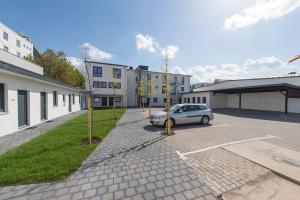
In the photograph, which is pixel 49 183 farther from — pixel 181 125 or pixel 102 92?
pixel 102 92

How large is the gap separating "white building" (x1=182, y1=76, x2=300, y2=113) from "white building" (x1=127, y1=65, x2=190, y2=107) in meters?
4.56

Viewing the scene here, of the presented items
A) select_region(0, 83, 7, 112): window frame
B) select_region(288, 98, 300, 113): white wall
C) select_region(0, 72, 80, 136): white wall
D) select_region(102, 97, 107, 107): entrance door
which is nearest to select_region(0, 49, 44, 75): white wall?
select_region(0, 72, 80, 136): white wall

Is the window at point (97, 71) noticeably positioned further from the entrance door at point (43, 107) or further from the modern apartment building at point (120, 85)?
the entrance door at point (43, 107)

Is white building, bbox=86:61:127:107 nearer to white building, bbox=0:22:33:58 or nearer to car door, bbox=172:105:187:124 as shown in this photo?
white building, bbox=0:22:33:58

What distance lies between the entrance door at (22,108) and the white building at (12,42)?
1125 inches

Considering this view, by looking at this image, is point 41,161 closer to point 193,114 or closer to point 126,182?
point 126,182

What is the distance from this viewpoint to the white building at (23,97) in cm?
673

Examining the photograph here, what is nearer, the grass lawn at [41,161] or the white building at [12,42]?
the grass lawn at [41,161]

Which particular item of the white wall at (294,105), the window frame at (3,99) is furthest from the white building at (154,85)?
the window frame at (3,99)

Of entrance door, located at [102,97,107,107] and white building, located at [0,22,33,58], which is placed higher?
white building, located at [0,22,33,58]

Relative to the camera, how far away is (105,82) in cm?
2833

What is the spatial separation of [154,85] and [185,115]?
25106 mm

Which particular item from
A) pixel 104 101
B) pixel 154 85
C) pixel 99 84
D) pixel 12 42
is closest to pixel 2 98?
pixel 99 84

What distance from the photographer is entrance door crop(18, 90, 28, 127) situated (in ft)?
26.4
